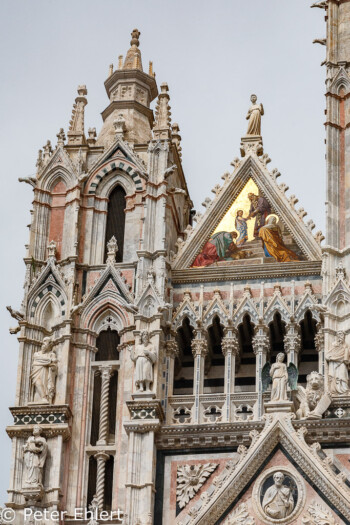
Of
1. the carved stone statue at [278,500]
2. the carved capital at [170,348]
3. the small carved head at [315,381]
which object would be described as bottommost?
the carved stone statue at [278,500]

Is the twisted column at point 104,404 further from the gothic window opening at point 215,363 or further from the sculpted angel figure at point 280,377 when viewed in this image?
the sculpted angel figure at point 280,377

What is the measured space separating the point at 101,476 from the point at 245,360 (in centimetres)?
308

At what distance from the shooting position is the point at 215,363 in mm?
30562

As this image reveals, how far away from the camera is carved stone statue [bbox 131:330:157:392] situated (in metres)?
29.2

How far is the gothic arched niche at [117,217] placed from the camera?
31.4 m

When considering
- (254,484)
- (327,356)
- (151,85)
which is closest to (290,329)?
(327,356)

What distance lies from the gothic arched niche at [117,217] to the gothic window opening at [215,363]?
1.98 metres

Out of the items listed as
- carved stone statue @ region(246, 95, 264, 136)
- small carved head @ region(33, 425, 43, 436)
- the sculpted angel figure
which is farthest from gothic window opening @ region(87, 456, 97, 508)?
carved stone statue @ region(246, 95, 264, 136)

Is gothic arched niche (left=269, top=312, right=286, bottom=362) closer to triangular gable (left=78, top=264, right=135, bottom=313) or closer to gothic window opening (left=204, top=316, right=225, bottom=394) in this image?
gothic window opening (left=204, top=316, right=225, bottom=394)

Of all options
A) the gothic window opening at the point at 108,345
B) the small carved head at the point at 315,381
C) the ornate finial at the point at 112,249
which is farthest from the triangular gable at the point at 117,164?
the small carved head at the point at 315,381

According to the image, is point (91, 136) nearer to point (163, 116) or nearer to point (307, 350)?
point (163, 116)

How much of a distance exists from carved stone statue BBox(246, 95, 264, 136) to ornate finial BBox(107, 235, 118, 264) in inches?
121

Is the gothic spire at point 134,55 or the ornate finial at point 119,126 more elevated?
the gothic spire at point 134,55

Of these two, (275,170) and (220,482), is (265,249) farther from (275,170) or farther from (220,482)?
(220,482)
